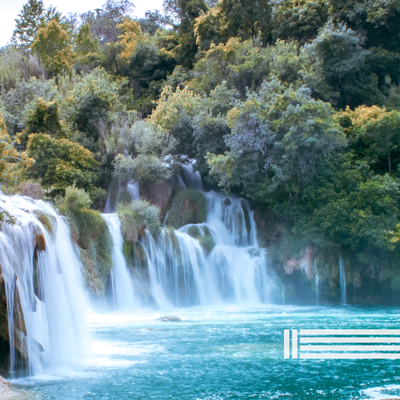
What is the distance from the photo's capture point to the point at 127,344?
14.0m

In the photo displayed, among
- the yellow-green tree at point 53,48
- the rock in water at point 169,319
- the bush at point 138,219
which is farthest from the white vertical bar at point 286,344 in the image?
the yellow-green tree at point 53,48

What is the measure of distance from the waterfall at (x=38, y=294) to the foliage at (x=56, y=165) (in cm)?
1330

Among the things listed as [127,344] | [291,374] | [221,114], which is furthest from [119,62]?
[291,374]

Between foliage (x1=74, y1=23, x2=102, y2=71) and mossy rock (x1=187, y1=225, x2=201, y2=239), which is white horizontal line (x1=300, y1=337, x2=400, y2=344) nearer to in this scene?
mossy rock (x1=187, y1=225, x2=201, y2=239)

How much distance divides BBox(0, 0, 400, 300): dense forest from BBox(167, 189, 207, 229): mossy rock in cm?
162

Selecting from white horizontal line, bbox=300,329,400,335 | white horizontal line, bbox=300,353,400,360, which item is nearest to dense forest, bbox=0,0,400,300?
white horizontal line, bbox=300,329,400,335

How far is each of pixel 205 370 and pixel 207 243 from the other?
50.8 ft

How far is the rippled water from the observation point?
968cm

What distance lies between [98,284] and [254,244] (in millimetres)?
11292

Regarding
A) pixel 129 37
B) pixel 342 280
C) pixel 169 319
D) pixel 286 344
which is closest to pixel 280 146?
pixel 342 280

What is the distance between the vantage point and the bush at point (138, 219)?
2364 cm

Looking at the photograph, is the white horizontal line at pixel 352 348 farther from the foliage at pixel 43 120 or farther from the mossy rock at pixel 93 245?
the foliage at pixel 43 120

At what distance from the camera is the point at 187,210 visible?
30250mm

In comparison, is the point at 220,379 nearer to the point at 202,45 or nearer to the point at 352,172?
the point at 352,172
